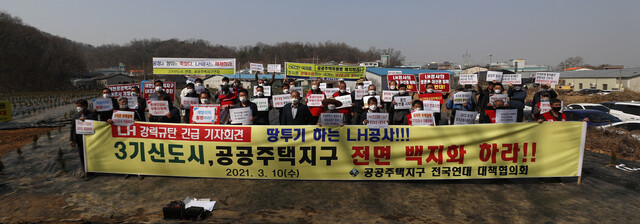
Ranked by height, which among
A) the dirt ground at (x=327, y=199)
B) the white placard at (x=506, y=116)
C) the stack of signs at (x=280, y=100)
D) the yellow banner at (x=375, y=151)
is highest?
the stack of signs at (x=280, y=100)

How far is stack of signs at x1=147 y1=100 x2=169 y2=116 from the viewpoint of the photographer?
301 inches

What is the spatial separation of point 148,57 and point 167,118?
119522 mm

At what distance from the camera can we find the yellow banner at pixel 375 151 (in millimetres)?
6289

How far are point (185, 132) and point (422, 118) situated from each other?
475cm

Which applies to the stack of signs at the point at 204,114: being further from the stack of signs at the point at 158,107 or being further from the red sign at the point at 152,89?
the red sign at the point at 152,89

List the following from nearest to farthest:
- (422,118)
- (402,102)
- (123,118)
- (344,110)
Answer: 1. (422,118)
2. (123,118)
3. (402,102)
4. (344,110)

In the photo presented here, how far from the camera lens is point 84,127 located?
676 cm

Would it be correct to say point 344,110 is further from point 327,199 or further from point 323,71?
point 323,71

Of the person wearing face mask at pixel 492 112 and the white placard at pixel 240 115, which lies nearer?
the white placard at pixel 240 115

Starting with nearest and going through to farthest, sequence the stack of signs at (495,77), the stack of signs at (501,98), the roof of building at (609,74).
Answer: the stack of signs at (501,98) < the stack of signs at (495,77) < the roof of building at (609,74)

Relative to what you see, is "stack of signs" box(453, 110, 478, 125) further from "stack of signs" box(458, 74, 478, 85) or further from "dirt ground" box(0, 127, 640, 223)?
"stack of signs" box(458, 74, 478, 85)

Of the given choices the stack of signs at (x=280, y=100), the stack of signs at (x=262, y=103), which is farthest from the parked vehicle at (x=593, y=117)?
the stack of signs at (x=262, y=103)

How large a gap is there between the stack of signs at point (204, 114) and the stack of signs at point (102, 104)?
242 cm

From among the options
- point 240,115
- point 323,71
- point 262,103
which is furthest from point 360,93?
point 323,71
